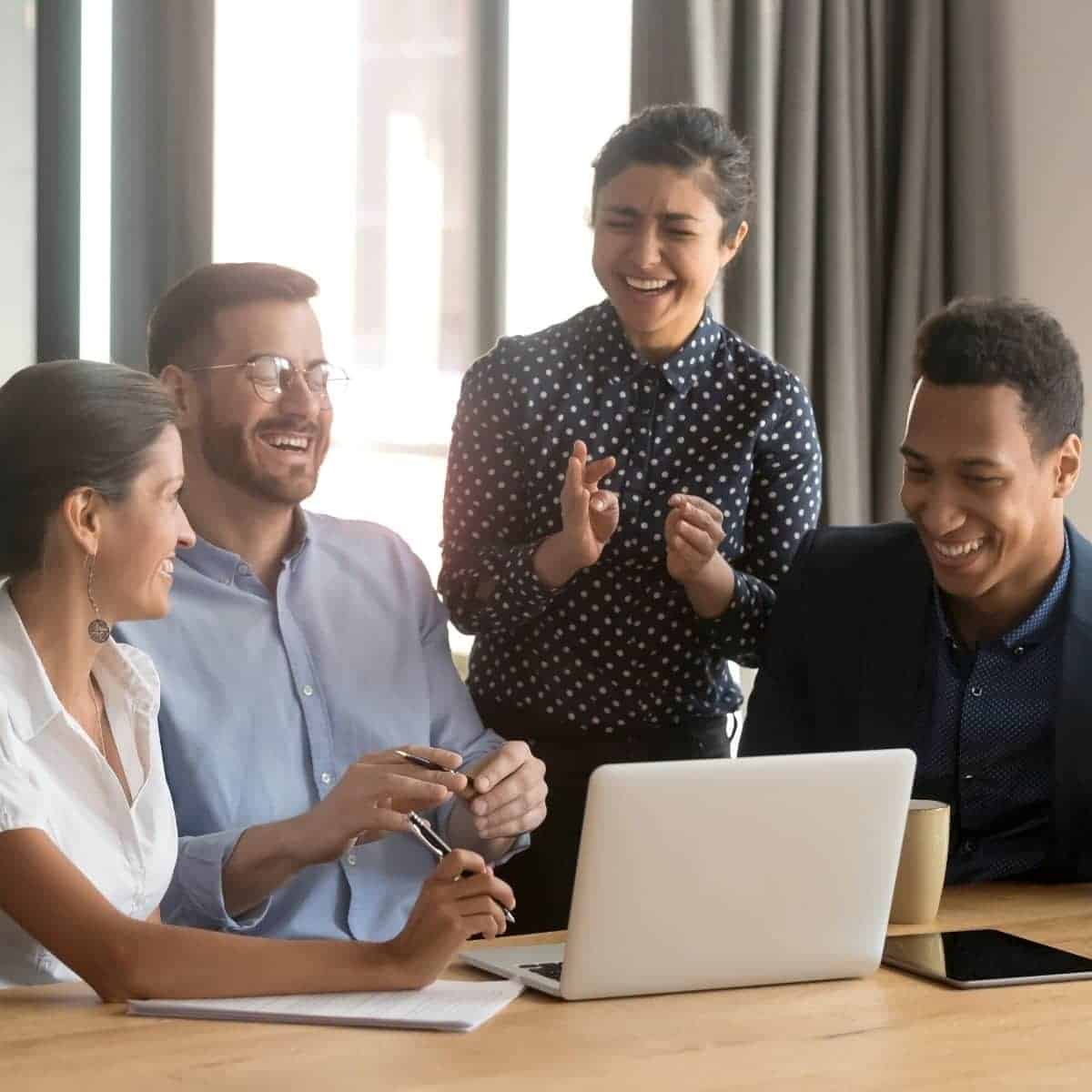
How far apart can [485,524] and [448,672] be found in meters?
0.30

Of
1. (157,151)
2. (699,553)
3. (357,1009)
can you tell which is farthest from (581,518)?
(157,151)

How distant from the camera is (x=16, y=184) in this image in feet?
11.4

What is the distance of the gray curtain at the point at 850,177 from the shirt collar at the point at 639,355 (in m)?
1.29

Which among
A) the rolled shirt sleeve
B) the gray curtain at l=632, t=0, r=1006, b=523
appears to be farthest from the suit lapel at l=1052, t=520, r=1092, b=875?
the gray curtain at l=632, t=0, r=1006, b=523

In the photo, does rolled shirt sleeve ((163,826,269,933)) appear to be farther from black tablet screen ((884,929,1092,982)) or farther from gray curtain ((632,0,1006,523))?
gray curtain ((632,0,1006,523))

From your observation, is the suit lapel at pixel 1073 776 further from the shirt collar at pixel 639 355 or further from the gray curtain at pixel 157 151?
the gray curtain at pixel 157 151

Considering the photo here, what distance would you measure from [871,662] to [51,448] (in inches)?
41.5

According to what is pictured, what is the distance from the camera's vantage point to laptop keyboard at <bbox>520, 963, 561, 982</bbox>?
62.7 inches

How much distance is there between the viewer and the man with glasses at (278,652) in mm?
2064

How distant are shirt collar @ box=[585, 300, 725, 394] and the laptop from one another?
1.00 m

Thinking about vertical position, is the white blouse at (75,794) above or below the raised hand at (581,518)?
below

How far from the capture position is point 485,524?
254cm

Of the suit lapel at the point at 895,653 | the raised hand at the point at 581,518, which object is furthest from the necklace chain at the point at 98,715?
the suit lapel at the point at 895,653

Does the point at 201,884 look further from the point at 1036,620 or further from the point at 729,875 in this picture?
the point at 1036,620
